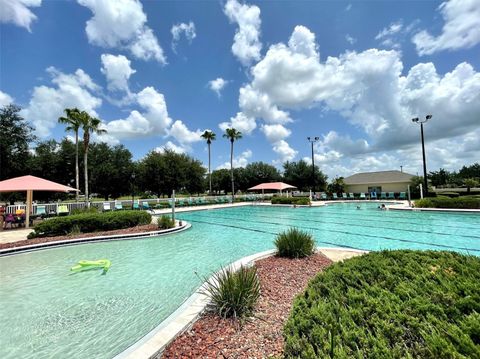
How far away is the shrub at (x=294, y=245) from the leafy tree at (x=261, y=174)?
43.8 meters

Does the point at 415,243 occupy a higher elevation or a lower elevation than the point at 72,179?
lower

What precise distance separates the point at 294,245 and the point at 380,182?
39.0 m

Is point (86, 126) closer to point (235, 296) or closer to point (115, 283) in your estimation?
point (115, 283)

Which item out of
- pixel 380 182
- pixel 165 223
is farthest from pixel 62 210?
pixel 380 182

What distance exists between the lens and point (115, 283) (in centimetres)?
557

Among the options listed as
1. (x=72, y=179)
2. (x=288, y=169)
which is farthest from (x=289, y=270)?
(x=288, y=169)

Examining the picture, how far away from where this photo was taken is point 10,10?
29.5ft

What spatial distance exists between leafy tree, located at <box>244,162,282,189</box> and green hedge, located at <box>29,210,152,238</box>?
1519 inches

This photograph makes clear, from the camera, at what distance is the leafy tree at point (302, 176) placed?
44.1 m

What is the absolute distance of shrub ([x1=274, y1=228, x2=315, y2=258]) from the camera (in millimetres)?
6292

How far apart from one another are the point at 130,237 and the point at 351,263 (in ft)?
30.6

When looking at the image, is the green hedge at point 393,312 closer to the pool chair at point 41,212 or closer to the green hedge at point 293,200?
the pool chair at point 41,212

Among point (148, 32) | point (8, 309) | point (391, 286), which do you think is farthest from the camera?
point (148, 32)

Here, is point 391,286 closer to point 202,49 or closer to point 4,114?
point 202,49
